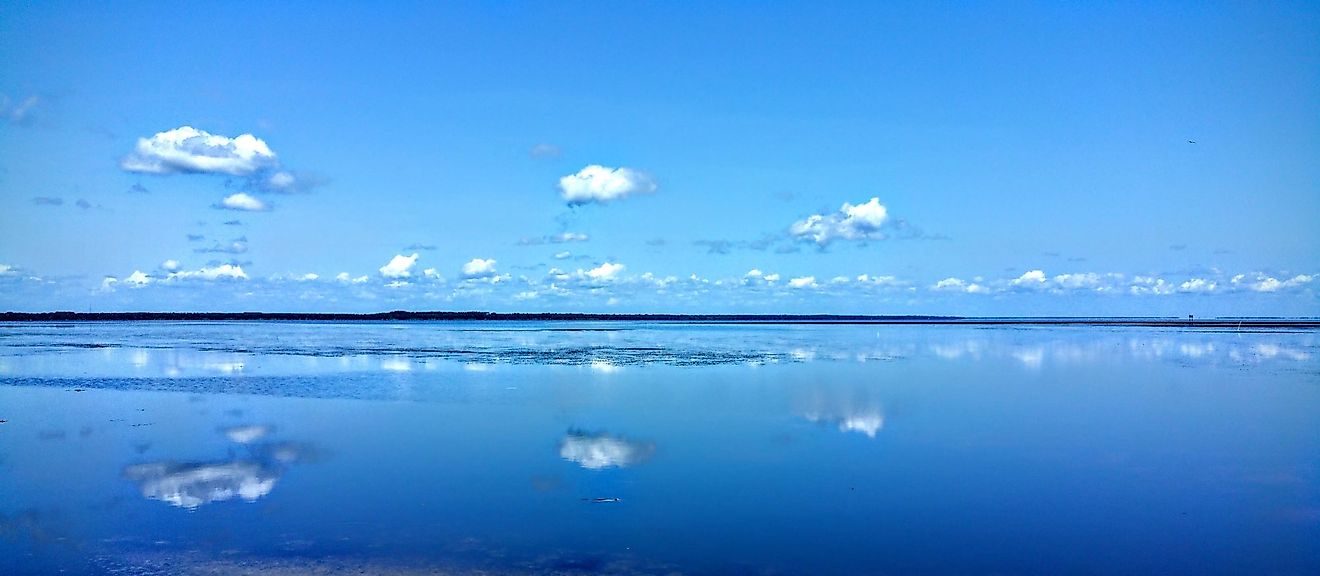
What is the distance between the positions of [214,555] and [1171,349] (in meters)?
42.7

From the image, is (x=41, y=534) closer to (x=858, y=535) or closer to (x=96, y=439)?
(x=96, y=439)

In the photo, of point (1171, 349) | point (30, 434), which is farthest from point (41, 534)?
point (1171, 349)

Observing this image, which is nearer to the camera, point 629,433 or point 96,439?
point 96,439

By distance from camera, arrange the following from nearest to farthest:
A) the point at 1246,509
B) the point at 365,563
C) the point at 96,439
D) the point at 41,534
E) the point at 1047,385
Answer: the point at 365,563
the point at 41,534
the point at 1246,509
the point at 96,439
the point at 1047,385

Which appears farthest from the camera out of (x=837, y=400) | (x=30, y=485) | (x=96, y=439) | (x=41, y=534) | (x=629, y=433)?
(x=837, y=400)

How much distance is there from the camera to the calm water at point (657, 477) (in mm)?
7898

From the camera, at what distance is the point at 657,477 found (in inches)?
438

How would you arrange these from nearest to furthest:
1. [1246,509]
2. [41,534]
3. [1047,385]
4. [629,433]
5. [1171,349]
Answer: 1. [41,534]
2. [1246,509]
3. [629,433]
4. [1047,385]
5. [1171,349]

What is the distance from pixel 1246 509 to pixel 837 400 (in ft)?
32.7

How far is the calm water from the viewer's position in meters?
7.90

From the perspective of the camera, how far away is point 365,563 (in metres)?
7.48

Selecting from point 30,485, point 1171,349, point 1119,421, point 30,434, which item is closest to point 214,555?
point 30,485

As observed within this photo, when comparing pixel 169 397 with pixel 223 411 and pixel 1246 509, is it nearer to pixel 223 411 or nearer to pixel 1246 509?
pixel 223 411

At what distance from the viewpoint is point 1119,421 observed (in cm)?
1645
